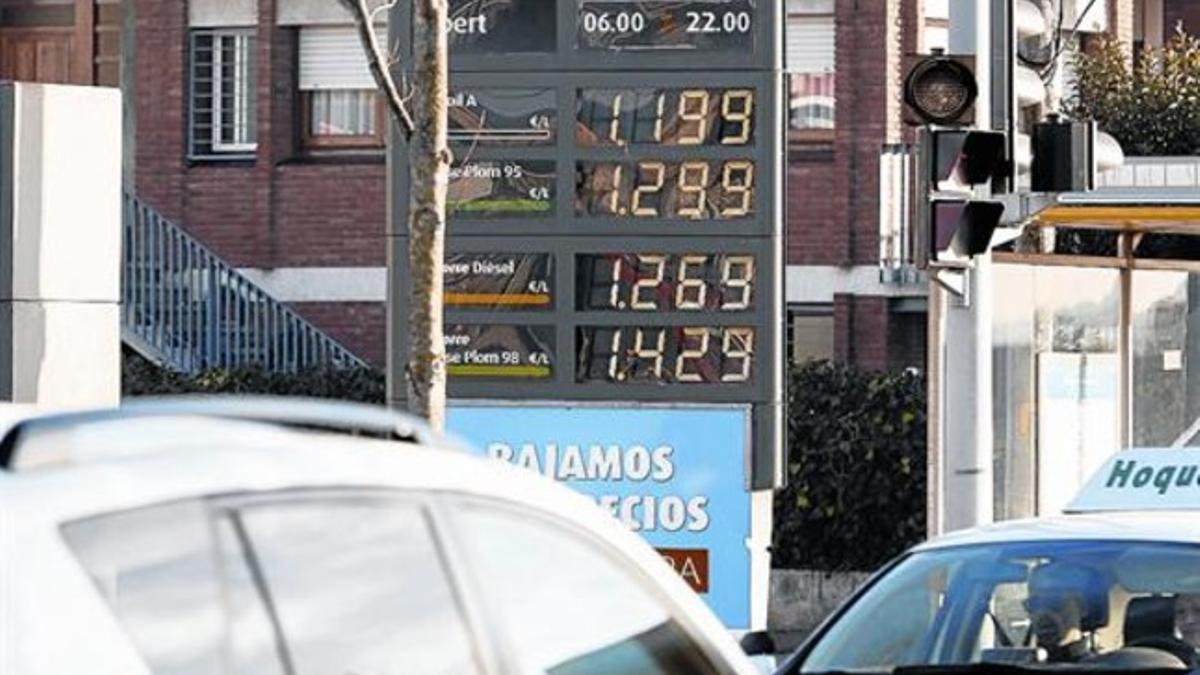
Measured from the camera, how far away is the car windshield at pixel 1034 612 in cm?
891

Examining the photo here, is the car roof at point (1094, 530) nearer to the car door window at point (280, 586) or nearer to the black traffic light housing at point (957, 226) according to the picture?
the black traffic light housing at point (957, 226)

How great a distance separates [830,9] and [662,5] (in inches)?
473

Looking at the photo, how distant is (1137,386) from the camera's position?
2011cm

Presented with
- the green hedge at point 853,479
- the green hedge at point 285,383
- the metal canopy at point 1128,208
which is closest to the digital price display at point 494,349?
the metal canopy at point 1128,208

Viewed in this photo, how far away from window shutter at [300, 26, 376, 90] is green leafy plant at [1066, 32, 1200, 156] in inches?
259

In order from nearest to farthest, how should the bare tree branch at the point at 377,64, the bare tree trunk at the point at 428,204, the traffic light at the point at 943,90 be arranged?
the bare tree trunk at the point at 428,204 < the bare tree branch at the point at 377,64 < the traffic light at the point at 943,90

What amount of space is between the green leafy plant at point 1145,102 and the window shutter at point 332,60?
6.59 m

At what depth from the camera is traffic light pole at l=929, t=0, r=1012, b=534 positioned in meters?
13.9

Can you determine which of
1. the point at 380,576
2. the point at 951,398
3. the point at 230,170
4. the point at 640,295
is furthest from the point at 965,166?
the point at 230,170

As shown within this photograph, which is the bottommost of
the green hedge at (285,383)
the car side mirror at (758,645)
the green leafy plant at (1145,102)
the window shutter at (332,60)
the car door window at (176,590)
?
the car side mirror at (758,645)

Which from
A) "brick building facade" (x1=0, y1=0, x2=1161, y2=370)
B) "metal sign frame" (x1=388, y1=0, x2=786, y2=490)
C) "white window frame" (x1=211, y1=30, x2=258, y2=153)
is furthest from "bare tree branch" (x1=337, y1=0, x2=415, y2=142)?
"white window frame" (x1=211, y1=30, x2=258, y2=153)

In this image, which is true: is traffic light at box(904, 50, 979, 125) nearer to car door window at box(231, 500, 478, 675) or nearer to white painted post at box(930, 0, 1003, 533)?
white painted post at box(930, 0, 1003, 533)

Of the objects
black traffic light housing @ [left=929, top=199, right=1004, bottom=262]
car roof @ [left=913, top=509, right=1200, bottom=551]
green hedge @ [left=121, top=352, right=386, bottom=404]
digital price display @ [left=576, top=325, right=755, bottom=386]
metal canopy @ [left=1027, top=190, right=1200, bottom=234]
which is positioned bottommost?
car roof @ [left=913, top=509, right=1200, bottom=551]

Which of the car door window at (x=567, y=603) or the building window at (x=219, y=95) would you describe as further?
the building window at (x=219, y=95)
